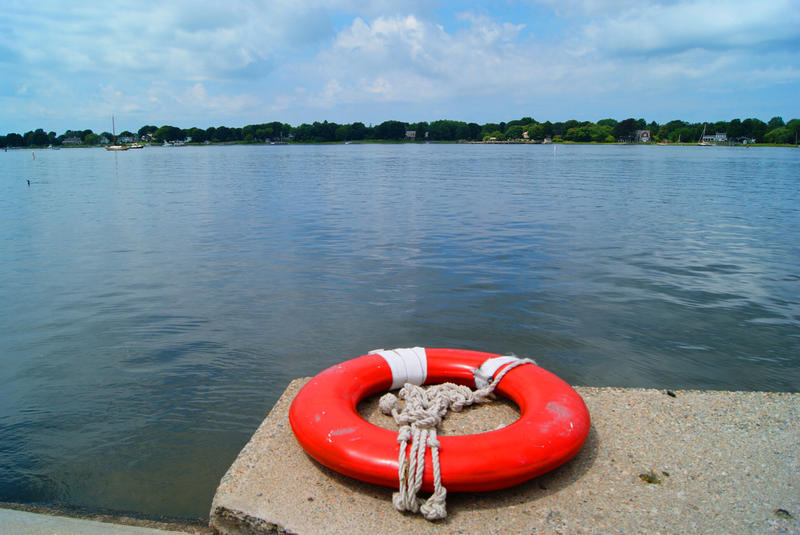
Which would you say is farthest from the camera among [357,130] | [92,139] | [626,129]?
[357,130]

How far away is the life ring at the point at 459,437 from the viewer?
8.41 feet

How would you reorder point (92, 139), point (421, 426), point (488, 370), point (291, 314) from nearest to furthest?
point (421, 426), point (488, 370), point (291, 314), point (92, 139)

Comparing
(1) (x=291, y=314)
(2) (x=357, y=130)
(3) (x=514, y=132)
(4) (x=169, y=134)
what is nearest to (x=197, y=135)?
(4) (x=169, y=134)

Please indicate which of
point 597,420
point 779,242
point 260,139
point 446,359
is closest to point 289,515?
point 446,359

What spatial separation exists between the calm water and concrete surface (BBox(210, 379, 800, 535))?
2.76 ft

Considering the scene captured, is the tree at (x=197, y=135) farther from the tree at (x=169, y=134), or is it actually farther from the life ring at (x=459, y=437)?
the life ring at (x=459, y=437)

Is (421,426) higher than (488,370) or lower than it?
lower

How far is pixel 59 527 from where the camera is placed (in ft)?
8.89

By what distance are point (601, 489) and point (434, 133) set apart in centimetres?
17836

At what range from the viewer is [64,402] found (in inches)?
182

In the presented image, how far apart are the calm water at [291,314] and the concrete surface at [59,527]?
1.66 ft

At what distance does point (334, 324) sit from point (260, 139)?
16398 centimetres

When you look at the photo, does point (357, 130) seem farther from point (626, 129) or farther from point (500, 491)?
point (500, 491)

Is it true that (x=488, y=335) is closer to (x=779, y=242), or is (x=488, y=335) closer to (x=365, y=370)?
(x=365, y=370)
